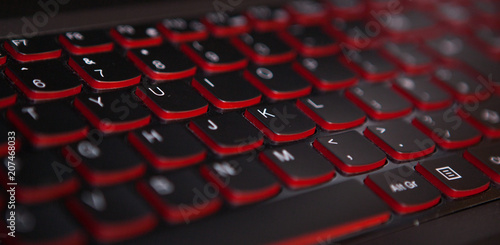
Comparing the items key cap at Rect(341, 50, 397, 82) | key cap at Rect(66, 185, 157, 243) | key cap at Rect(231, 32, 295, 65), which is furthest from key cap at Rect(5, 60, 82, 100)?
key cap at Rect(341, 50, 397, 82)

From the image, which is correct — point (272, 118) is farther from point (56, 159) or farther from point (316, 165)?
point (56, 159)

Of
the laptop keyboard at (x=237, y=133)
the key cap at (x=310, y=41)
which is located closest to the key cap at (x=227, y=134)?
the laptop keyboard at (x=237, y=133)

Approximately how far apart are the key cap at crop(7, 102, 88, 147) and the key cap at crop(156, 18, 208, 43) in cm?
21

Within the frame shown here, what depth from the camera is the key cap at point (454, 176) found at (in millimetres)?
506

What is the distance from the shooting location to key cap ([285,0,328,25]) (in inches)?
29.4

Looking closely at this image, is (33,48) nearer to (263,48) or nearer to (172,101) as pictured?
(172,101)

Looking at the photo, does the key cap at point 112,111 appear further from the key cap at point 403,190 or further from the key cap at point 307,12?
the key cap at point 307,12

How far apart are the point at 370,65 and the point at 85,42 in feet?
1.23

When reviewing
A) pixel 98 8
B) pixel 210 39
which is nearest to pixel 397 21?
pixel 210 39

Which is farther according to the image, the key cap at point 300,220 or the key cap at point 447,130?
the key cap at point 447,130

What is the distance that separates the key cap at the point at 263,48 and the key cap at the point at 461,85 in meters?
0.22

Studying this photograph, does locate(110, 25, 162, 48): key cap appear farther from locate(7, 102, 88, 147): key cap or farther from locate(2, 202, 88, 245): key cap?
locate(2, 202, 88, 245): key cap

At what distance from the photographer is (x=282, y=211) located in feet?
1.44

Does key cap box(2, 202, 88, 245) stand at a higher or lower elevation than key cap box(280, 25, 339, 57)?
lower
